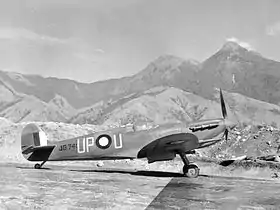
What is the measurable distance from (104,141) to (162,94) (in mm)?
69882

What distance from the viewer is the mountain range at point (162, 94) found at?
259ft

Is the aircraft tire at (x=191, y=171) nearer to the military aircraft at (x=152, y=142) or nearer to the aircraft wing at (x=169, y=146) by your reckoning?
the military aircraft at (x=152, y=142)

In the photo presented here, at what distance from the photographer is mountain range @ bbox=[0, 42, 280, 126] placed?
78.9 meters

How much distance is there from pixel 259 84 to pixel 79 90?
2305 inches

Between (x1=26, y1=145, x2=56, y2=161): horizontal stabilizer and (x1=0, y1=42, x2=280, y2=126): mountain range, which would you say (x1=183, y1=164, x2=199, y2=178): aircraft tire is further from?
(x1=0, y1=42, x2=280, y2=126): mountain range

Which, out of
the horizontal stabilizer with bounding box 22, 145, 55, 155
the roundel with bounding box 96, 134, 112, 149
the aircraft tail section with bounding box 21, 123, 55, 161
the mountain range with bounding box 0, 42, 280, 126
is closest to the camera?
the roundel with bounding box 96, 134, 112, 149

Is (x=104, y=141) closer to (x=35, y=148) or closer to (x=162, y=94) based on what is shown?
(x=35, y=148)

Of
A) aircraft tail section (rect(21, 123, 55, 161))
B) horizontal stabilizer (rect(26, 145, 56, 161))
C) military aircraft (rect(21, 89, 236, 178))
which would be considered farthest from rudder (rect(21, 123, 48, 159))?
military aircraft (rect(21, 89, 236, 178))

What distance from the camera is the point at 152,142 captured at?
46.0 ft

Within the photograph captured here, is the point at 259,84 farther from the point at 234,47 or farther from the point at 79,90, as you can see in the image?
the point at 79,90

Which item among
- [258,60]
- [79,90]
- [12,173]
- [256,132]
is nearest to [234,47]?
[258,60]

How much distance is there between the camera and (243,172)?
15977 mm

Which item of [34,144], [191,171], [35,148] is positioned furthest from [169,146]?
[34,144]

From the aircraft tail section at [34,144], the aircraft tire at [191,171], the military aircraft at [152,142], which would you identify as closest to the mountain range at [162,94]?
the aircraft tail section at [34,144]
